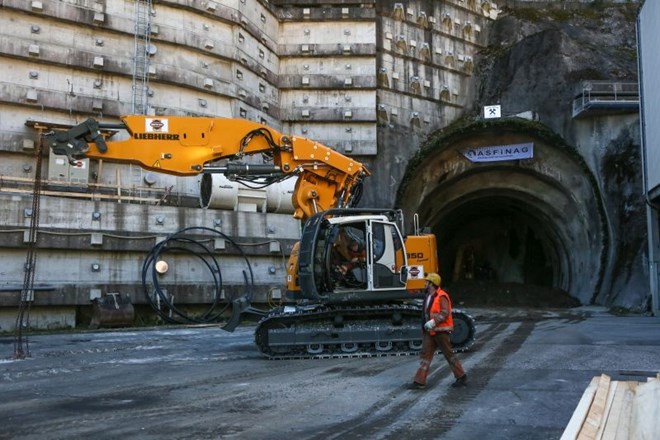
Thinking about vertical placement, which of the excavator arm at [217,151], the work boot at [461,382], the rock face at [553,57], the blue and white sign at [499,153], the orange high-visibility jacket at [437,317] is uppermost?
the rock face at [553,57]

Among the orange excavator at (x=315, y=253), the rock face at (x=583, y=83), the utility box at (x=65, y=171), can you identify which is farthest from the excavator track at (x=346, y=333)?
the rock face at (x=583, y=83)

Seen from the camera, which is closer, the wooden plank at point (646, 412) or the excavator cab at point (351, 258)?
the wooden plank at point (646, 412)

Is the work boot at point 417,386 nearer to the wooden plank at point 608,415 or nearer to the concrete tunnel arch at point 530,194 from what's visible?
the wooden plank at point 608,415

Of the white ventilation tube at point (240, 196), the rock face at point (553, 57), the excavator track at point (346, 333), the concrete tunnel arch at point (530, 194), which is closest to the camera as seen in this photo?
the excavator track at point (346, 333)

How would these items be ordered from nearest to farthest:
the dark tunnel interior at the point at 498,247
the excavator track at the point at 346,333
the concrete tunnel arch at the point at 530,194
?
the excavator track at the point at 346,333
the concrete tunnel arch at the point at 530,194
the dark tunnel interior at the point at 498,247

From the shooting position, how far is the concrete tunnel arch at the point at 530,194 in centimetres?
2669

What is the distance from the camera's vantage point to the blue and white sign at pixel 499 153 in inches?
1082

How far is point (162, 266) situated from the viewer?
18359mm

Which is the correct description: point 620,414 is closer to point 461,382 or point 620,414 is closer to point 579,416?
point 579,416

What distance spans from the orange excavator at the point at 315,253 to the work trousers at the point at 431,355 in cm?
300

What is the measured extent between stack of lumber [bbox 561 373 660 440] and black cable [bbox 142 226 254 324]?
42.3 feet

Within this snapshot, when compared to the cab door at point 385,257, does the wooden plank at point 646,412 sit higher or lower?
lower

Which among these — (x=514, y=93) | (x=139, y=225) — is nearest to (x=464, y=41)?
(x=514, y=93)

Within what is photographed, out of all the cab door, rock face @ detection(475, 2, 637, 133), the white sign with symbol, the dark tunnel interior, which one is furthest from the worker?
the dark tunnel interior
